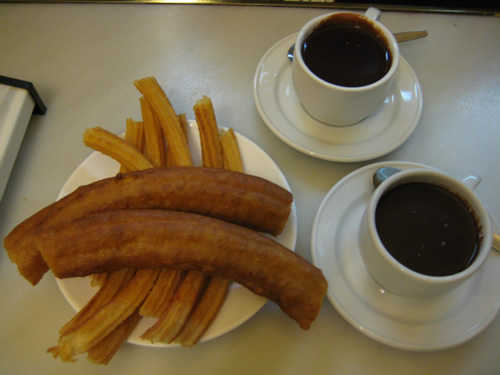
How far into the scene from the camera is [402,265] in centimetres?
61

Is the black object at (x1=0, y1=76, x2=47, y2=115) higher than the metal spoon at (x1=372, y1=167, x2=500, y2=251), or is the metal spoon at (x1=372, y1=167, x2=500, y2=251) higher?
the black object at (x1=0, y1=76, x2=47, y2=115)

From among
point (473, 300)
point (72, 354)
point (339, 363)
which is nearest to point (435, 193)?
point (473, 300)

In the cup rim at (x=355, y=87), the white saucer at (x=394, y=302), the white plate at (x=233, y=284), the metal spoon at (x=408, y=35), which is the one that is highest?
the cup rim at (x=355, y=87)

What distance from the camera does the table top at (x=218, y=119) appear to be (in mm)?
765

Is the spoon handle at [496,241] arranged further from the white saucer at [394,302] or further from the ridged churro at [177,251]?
the ridged churro at [177,251]

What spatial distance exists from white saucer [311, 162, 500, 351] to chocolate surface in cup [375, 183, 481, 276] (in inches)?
4.8

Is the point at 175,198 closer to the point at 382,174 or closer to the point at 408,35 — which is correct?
the point at 382,174

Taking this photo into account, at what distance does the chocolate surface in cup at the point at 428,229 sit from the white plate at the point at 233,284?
202 millimetres

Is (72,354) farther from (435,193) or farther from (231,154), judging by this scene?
(435,193)

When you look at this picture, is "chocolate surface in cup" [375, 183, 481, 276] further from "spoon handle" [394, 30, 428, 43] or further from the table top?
"spoon handle" [394, 30, 428, 43]

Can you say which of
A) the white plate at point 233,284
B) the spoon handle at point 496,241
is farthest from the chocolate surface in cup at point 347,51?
the spoon handle at point 496,241

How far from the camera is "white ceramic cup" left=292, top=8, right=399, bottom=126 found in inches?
31.0

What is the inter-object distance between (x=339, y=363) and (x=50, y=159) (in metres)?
0.85

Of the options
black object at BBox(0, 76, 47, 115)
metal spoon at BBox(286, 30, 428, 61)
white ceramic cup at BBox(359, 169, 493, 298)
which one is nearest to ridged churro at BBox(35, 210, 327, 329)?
white ceramic cup at BBox(359, 169, 493, 298)
